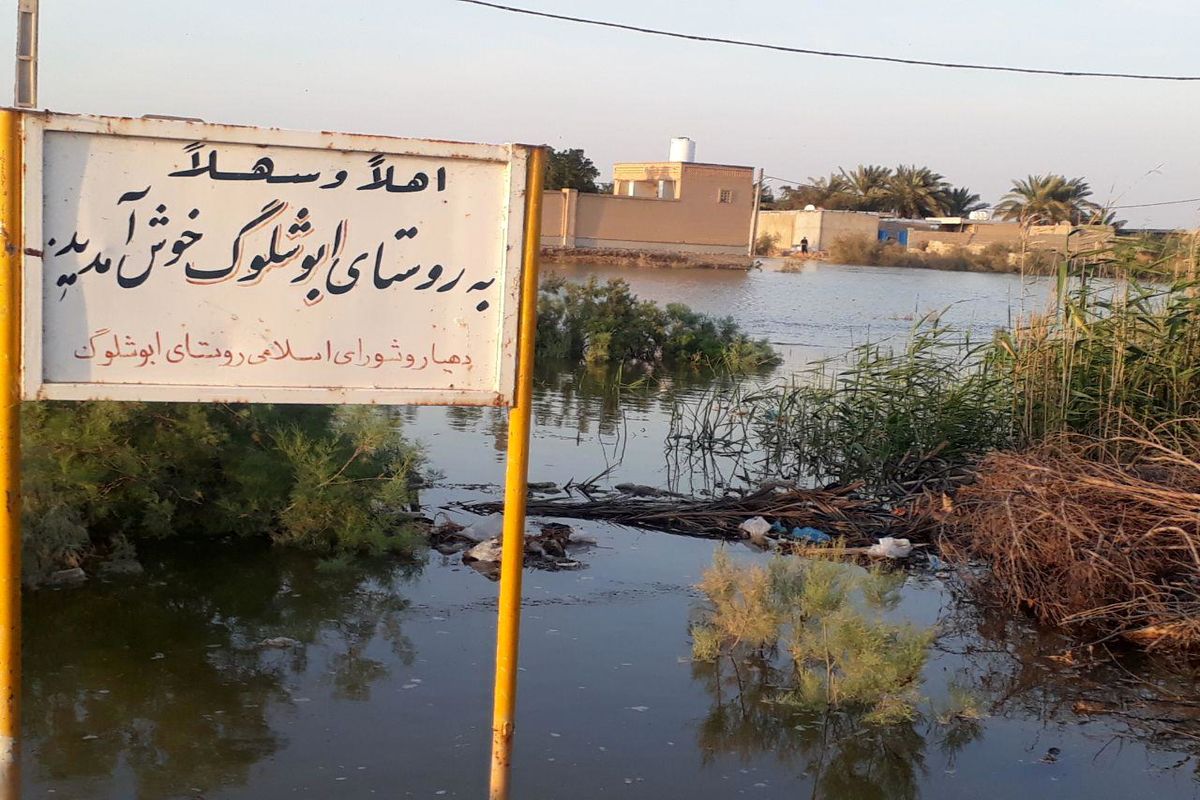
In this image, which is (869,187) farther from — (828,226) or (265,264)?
(265,264)

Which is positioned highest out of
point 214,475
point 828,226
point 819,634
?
point 828,226

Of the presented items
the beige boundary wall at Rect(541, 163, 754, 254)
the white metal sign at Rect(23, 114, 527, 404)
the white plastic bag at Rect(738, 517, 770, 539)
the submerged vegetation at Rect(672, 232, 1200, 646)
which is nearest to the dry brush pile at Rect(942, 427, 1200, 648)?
the submerged vegetation at Rect(672, 232, 1200, 646)

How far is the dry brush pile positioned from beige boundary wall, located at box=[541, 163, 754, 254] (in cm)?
4502

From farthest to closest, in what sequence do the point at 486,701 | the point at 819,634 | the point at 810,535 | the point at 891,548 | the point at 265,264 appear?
1. the point at 810,535
2. the point at 891,548
3. the point at 819,634
4. the point at 486,701
5. the point at 265,264

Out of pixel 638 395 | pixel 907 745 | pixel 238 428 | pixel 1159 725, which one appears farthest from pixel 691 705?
pixel 638 395

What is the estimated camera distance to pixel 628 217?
53.8m

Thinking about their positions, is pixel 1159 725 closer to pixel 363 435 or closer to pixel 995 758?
pixel 995 758

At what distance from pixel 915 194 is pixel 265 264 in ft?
251

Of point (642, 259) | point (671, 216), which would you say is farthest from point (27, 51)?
point (671, 216)

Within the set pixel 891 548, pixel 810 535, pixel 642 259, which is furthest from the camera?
pixel 642 259

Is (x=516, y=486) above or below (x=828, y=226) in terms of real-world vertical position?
below

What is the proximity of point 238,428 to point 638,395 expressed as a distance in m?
7.93

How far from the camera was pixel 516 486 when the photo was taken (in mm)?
3209

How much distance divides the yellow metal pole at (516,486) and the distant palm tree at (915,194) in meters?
75.7
